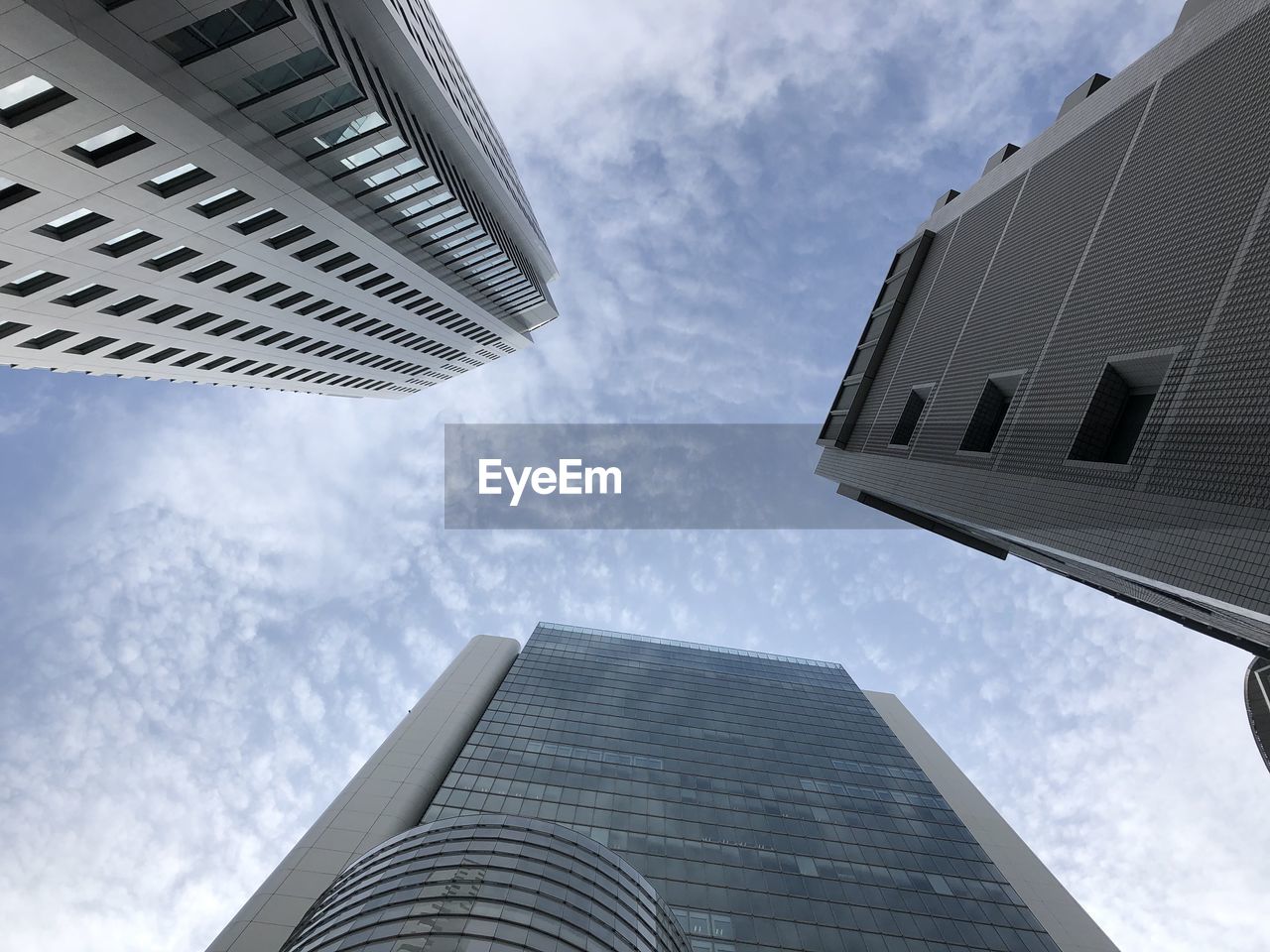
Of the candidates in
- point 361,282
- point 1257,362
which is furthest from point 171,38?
point 1257,362

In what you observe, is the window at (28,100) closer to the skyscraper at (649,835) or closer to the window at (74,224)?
the window at (74,224)

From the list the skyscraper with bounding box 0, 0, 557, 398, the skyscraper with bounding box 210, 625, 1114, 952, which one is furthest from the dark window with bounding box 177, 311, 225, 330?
the skyscraper with bounding box 210, 625, 1114, 952

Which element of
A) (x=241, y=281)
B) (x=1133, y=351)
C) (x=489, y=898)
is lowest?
(x=489, y=898)

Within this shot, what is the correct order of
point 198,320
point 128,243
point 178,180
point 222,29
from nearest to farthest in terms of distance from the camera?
point 222,29 < point 178,180 < point 128,243 < point 198,320

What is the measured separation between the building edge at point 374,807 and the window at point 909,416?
126 ft

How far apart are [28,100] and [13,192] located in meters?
4.44

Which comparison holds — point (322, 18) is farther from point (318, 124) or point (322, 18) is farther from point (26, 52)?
point (26, 52)

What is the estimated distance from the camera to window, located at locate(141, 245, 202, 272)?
2711 centimetres

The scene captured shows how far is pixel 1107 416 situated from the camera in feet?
67.6

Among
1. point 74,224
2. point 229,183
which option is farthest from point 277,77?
point 74,224

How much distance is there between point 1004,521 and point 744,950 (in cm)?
3018

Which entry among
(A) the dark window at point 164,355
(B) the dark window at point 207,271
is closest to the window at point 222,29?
(B) the dark window at point 207,271

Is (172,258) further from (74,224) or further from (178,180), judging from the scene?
(178,180)

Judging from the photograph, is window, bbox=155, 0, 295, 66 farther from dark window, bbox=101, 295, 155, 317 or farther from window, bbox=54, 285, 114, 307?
dark window, bbox=101, 295, 155, 317
